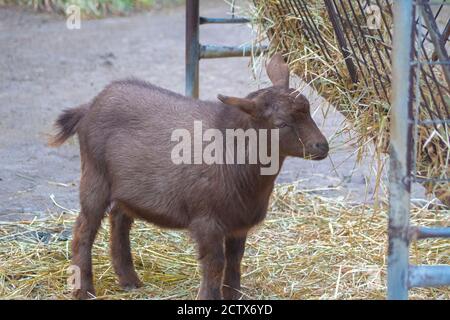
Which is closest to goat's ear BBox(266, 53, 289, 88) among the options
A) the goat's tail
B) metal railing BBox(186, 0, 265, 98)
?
the goat's tail

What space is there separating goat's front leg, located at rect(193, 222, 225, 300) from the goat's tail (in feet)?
3.35

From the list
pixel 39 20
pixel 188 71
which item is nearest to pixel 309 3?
pixel 188 71

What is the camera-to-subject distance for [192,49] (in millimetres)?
6109

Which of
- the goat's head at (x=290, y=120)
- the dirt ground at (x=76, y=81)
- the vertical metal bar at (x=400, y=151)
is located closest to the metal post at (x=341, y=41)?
the dirt ground at (x=76, y=81)

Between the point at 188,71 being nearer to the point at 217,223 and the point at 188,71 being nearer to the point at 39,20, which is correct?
the point at 217,223

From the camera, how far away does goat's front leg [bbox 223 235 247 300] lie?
15.4 ft

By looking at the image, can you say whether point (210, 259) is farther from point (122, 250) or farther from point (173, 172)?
point (122, 250)

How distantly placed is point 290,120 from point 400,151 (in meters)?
0.82

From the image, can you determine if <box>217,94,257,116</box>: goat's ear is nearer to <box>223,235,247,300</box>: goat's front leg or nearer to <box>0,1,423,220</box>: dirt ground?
<box>223,235,247,300</box>: goat's front leg

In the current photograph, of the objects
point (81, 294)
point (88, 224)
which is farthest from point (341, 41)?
point (81, 294)

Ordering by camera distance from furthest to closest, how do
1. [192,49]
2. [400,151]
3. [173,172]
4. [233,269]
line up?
[192,49] < [233,269] < [173,172] < [400,151]

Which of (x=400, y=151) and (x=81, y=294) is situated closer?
(x=400, y=151)

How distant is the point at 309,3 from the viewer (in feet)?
18.1

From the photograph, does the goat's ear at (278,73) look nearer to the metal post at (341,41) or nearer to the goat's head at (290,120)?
the goat's head at (290,120)
